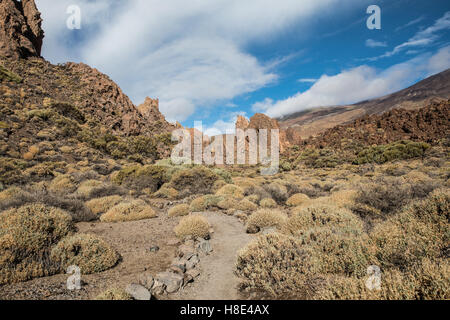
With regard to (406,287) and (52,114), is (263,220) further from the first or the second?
(52,114)

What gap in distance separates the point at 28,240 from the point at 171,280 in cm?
325

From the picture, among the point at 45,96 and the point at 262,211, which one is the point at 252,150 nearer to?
the point at 45,96

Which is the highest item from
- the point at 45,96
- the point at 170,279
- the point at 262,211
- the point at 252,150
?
the point at 45,96

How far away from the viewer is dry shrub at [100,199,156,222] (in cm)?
884

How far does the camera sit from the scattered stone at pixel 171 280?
4.14 m

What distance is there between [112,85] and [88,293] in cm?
4674

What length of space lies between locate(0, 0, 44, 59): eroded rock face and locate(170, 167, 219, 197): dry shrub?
4012 cm

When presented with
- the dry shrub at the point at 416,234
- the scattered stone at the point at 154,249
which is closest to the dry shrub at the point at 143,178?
the scattered stone at the point at 154,249

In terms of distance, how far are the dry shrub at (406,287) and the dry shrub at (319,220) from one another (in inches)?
108

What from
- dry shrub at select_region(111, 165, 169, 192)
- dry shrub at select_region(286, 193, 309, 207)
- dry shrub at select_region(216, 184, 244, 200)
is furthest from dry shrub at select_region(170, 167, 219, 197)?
dry shrub at select_region(286, 193, 309, 207)

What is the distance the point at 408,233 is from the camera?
421 cm
